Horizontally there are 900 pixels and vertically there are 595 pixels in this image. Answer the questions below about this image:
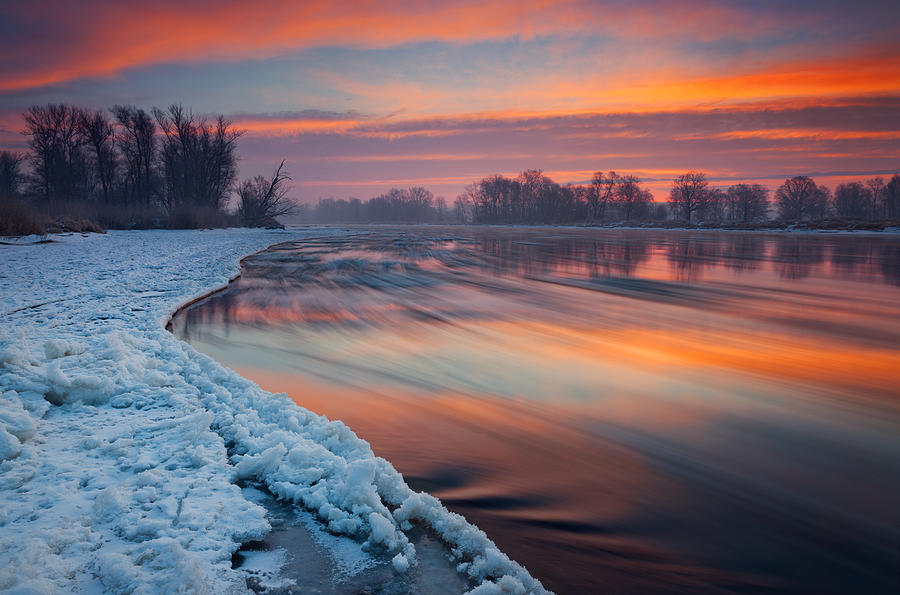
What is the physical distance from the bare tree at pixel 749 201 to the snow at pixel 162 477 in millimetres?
125729

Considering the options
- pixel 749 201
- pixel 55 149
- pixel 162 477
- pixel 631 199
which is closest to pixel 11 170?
pixel 55 149

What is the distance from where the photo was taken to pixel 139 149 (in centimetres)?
5597

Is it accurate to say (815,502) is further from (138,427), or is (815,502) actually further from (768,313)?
(768,313)

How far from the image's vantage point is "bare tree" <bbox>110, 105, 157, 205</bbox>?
179ft

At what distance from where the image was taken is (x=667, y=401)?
186 inches

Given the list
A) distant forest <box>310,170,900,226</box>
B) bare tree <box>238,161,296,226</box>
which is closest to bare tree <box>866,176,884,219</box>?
distant forest <box>310,170,900,226</box>

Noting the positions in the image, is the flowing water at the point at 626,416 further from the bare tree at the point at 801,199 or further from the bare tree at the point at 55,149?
the bare tree at the point at 801,199

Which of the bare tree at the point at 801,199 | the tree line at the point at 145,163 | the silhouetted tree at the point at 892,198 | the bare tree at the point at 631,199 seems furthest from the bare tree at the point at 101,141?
the silhouetted tree at the point at 892,198

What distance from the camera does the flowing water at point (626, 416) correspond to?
2559 mm

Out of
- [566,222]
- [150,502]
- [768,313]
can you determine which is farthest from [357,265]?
[566,222]

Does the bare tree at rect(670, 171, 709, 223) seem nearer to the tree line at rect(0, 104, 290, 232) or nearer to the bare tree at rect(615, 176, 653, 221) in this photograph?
the bare tree at rect(615, 176, 653, 221)

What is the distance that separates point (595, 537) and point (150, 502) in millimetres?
2369

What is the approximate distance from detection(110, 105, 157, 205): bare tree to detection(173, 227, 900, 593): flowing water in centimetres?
5697

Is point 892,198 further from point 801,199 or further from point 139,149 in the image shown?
point 139,149
